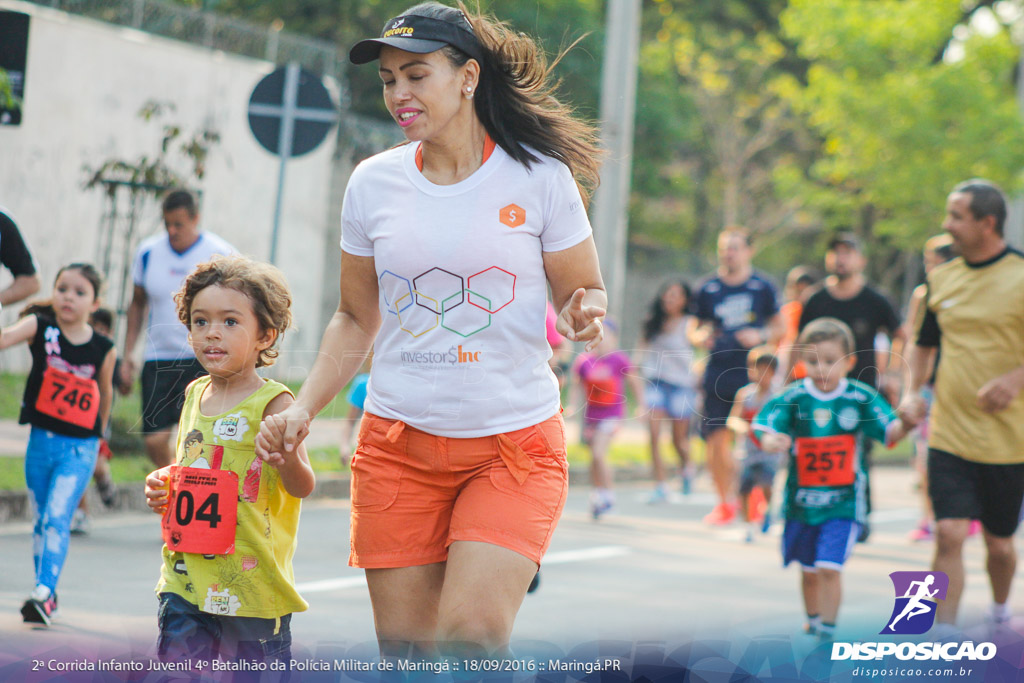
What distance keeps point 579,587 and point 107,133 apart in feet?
30.9

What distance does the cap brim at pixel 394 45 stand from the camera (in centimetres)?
315

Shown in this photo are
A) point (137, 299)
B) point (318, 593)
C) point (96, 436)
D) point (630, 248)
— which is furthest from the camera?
point (630, 248)

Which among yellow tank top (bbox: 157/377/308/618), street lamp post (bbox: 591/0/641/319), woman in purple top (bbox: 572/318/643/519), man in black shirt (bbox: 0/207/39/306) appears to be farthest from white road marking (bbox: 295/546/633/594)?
street lamp post (bbox: 591/0/641/319)

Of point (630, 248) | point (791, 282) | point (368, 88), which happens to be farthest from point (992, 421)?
point (630, 248)

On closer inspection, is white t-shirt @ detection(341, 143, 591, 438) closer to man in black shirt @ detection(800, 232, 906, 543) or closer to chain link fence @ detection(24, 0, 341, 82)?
man in black shirt @ detection(800, 232, 906, 543)

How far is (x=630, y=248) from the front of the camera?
31656 mm

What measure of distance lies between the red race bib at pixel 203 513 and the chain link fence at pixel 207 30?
11000 millimetres

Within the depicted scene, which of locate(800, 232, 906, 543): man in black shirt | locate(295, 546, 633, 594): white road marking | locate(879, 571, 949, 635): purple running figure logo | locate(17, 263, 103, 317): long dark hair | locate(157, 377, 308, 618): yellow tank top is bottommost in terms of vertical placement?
locate(295, 546, 633, 594): white road marking

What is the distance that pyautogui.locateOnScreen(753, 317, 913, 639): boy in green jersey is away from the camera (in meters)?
5.97

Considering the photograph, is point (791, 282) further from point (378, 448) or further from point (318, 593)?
point (378, 448)

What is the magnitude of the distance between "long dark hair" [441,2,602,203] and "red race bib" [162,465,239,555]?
1.17 metres

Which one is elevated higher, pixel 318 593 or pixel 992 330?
pixel 992 330

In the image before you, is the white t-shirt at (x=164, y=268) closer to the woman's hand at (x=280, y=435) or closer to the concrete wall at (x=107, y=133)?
the concrete wall at (x=107, y=133)

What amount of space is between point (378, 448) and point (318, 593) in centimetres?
351
